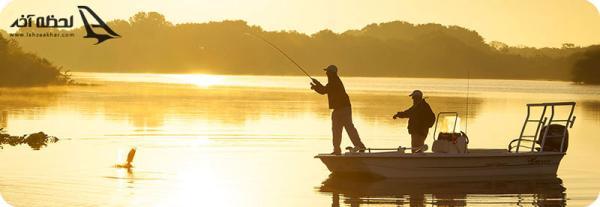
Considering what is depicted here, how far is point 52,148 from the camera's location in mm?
29938

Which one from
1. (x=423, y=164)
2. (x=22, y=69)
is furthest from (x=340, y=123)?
(x=22, y=69)

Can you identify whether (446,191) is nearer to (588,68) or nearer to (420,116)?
(420,116)

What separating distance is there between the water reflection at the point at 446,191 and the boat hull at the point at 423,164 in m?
0.15

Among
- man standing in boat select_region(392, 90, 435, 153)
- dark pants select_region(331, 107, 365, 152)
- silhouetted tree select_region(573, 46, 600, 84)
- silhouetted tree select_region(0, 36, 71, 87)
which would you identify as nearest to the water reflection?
dark pants select_region(331, 107, 365, 152)

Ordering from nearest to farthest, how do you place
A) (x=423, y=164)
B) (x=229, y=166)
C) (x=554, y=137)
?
(x=423, y=164) → (x=554, y=137) → (x=229, y=166)

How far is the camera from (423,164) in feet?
76.6

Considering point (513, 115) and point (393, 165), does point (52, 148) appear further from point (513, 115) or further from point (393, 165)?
point (513, 115)

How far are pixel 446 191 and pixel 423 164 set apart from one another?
1.48m

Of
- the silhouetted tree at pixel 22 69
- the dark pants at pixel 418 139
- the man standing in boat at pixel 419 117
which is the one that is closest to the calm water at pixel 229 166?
the dark pants at pixel 418 139

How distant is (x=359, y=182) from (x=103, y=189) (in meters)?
4.94

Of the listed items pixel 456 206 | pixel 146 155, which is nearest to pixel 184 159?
pixel 146 155

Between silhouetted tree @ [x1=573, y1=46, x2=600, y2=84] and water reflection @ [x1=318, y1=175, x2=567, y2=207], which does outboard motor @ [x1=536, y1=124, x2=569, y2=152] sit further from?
silhouetted tree @ [x1=573, y1=46, x2=600, y2=84]

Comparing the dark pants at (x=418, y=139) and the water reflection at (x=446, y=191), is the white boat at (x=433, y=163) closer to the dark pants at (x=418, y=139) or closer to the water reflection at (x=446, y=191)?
the water reflection at (x=446, y=191)

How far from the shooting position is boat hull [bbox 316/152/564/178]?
23.1 meters
